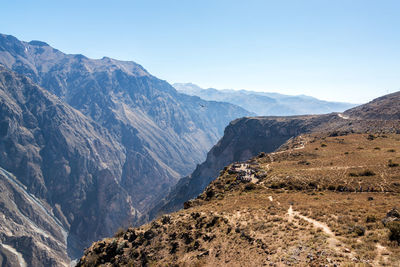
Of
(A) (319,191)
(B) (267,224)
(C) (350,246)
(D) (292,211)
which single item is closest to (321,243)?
(C) (350,246)

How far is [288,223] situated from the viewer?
2447cm

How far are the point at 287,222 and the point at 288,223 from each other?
35 cm

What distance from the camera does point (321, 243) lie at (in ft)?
63.8

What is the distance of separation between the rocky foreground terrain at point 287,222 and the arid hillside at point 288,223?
0.08m

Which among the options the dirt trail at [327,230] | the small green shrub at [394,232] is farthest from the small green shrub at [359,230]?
the small green shrub at [394,232]

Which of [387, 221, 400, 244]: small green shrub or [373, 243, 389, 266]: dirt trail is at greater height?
[387, 221, 400, 244]: small green shrub

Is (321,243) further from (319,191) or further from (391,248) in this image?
(319,191)

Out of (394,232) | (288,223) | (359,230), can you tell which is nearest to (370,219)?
(359,230)

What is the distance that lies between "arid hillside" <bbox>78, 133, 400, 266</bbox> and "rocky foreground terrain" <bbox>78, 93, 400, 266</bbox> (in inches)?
3.1

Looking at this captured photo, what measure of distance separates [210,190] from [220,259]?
23.1m

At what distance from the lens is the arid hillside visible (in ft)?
61.3

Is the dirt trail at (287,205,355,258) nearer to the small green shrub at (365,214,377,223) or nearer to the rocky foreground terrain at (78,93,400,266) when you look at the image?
the rocky foreground terrain at (78,93,400,266)

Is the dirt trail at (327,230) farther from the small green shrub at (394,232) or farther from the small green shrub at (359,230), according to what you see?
the small green shrub at (394,232)

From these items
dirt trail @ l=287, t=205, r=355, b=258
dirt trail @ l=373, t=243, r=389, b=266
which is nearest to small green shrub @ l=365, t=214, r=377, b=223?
dirt trail @ l=287, t=205, r=355, b=258
